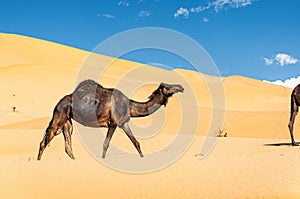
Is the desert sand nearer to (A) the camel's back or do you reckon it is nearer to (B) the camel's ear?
(A) the camel's back

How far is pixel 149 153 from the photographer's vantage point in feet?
46.3

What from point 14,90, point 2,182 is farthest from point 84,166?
point 14,90

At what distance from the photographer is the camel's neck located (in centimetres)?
1134

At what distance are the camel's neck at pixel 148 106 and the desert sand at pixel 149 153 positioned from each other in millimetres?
1137

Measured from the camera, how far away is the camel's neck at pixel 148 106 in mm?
11336

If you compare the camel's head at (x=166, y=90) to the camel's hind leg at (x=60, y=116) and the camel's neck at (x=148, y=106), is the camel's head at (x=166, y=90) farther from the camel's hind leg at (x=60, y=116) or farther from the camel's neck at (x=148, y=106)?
the camel's hind leg at (x=60, y=116)

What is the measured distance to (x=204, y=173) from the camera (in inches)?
367

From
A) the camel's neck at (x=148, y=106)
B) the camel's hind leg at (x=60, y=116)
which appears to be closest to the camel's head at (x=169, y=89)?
the camel's neck at (x=148, y=106)

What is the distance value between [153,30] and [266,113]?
23806mm

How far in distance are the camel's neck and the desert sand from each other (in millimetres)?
1137

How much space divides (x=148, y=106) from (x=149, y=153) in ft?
9.84

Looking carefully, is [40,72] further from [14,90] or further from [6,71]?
[14,90]

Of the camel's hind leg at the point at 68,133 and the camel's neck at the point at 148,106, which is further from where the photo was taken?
the camel's hind leg at the point at 68,133

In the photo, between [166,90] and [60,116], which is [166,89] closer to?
[166,90]
